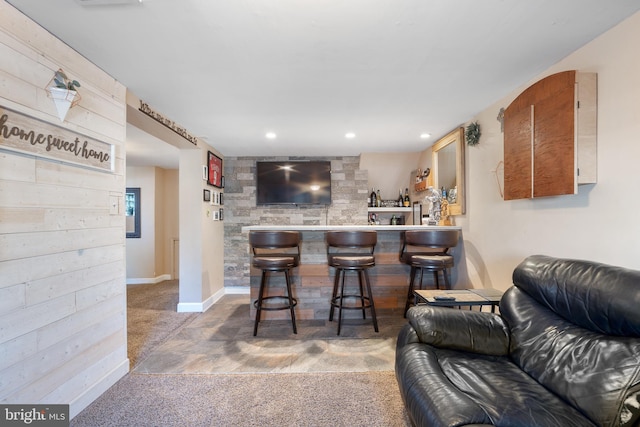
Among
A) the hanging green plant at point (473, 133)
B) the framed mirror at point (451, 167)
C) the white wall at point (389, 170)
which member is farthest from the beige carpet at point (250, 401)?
the white wall at point (389, 170)

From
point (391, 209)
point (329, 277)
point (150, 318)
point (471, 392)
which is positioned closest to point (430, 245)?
point (329, 277)

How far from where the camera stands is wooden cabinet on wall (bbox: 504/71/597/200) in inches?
64.7

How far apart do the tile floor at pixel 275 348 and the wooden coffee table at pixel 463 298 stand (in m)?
0.64

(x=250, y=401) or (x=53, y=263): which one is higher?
(x=53, y=263)

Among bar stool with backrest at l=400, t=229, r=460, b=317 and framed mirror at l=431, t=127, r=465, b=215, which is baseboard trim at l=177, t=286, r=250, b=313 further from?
framed mirror at l=431, t=127, r=465, b=215

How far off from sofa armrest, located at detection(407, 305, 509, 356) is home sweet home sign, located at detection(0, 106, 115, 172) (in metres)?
2.35

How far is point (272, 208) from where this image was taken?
4629 millimetres

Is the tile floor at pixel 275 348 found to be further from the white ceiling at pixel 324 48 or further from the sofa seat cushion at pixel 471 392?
the white ceiling at pixel 324 48

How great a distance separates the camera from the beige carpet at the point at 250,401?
1.68m

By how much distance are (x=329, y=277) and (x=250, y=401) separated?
1.58m

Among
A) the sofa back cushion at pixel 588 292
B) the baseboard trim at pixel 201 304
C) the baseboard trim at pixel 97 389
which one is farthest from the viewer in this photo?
the baseboard trim at pixel 201 304

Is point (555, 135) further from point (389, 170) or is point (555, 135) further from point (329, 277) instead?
point (389, 170)

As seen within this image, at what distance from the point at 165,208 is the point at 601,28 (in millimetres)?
6237

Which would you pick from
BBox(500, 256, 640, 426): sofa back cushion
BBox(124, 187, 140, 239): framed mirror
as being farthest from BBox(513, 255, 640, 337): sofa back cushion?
Result: BBox(124, 187, 140, 239): framed mirror
